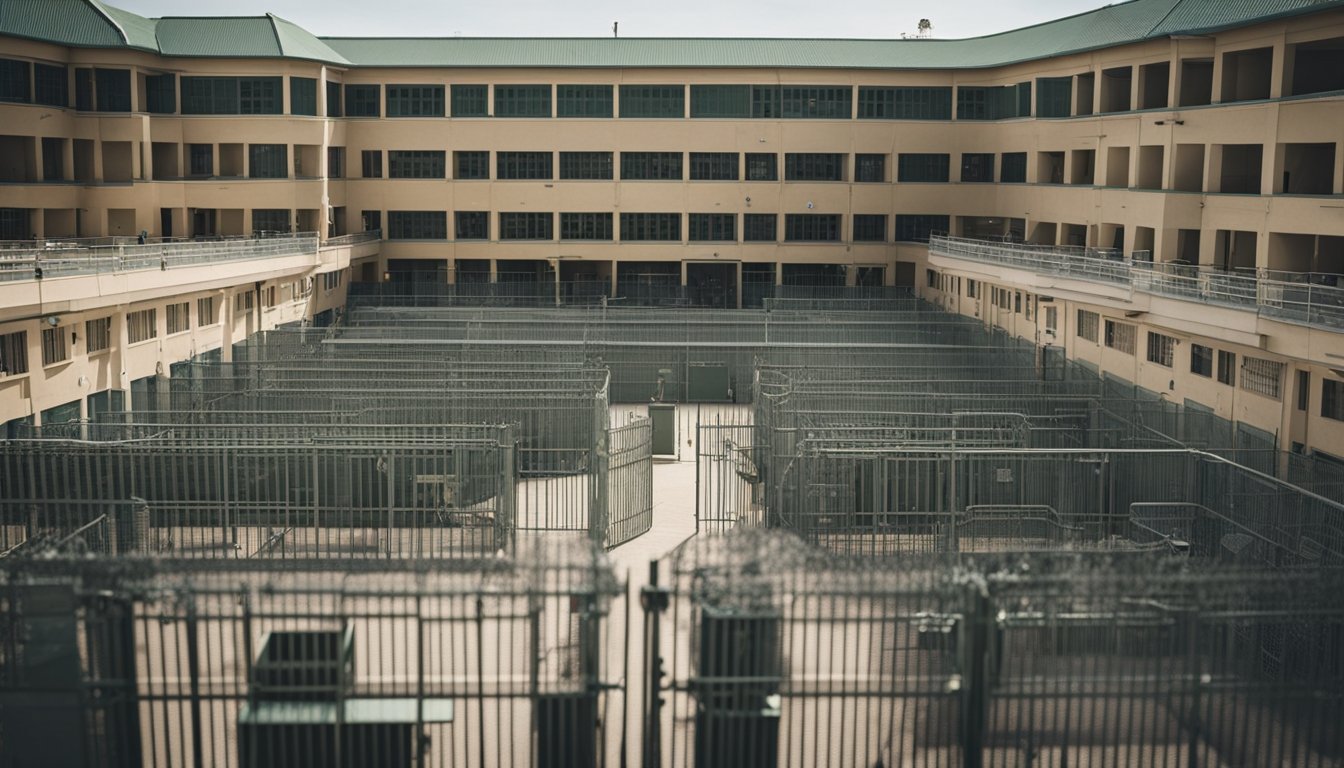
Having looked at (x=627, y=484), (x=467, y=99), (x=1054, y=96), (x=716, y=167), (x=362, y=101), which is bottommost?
(x=627, y=484)

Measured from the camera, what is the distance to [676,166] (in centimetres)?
6309

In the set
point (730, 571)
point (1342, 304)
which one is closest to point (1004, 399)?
point (1342, 304)

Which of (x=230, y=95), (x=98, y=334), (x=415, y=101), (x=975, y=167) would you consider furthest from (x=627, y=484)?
(x=975, y=167)

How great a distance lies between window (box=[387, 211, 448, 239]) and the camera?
6312cm

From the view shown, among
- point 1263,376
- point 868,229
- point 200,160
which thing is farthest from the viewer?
point 868,229

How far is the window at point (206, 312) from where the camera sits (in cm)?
4194

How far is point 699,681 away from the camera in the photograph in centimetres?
1221

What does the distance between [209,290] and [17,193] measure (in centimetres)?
1172

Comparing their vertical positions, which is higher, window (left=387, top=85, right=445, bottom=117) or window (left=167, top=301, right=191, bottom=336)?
window (left=387, top=85, right=445, bottom=117)

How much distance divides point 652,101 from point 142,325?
3127cm

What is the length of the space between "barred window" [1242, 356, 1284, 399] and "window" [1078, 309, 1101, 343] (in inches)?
388

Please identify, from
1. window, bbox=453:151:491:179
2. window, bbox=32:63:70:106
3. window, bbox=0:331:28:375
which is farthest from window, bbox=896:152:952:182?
window, bbox=0:331:28:375

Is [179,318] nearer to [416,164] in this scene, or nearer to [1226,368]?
[416,164]

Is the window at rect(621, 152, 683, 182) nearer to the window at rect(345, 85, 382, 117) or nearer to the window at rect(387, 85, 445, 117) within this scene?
the window at rect(387, 85, 445, 117)
